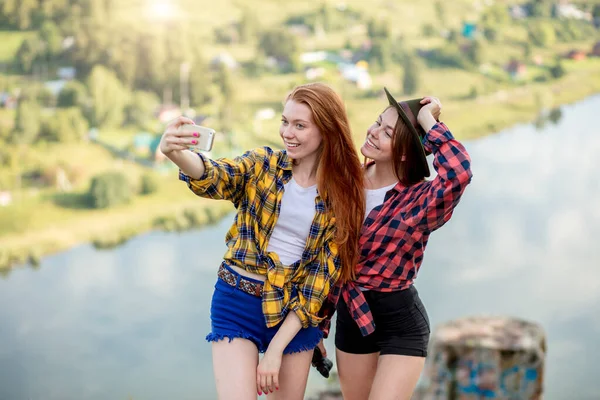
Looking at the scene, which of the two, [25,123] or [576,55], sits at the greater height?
[576,55]

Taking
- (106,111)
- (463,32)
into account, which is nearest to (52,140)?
(106,111)

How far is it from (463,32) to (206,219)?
15.2 feet

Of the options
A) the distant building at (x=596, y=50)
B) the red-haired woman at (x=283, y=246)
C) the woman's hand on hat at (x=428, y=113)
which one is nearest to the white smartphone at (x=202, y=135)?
the red-haired woman at (x=283, y=246)

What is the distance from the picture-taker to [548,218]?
12836 millimetres

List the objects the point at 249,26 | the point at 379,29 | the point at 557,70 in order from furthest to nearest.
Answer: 1. the point at 557,70
2. the point at 379,29
3. the point at 249,26

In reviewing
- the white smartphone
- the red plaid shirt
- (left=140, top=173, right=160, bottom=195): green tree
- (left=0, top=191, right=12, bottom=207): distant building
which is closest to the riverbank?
(left=140, top=173, right=160, bottom=195): green tree

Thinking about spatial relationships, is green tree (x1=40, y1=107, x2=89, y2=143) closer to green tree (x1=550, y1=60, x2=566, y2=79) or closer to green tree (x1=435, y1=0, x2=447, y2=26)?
green tree (x1=435, y1=0, x2=447, y2=26)

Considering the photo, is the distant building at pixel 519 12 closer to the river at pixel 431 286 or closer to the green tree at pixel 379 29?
the river at pixel 431 286

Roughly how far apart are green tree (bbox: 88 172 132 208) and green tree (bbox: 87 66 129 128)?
68 cm

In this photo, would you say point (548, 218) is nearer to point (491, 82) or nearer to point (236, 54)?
point (491, 82)

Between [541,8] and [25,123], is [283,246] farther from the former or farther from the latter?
[541,8]

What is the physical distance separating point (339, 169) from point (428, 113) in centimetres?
30

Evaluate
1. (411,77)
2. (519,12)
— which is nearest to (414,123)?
(411,77)

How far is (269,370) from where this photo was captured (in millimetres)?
2014
